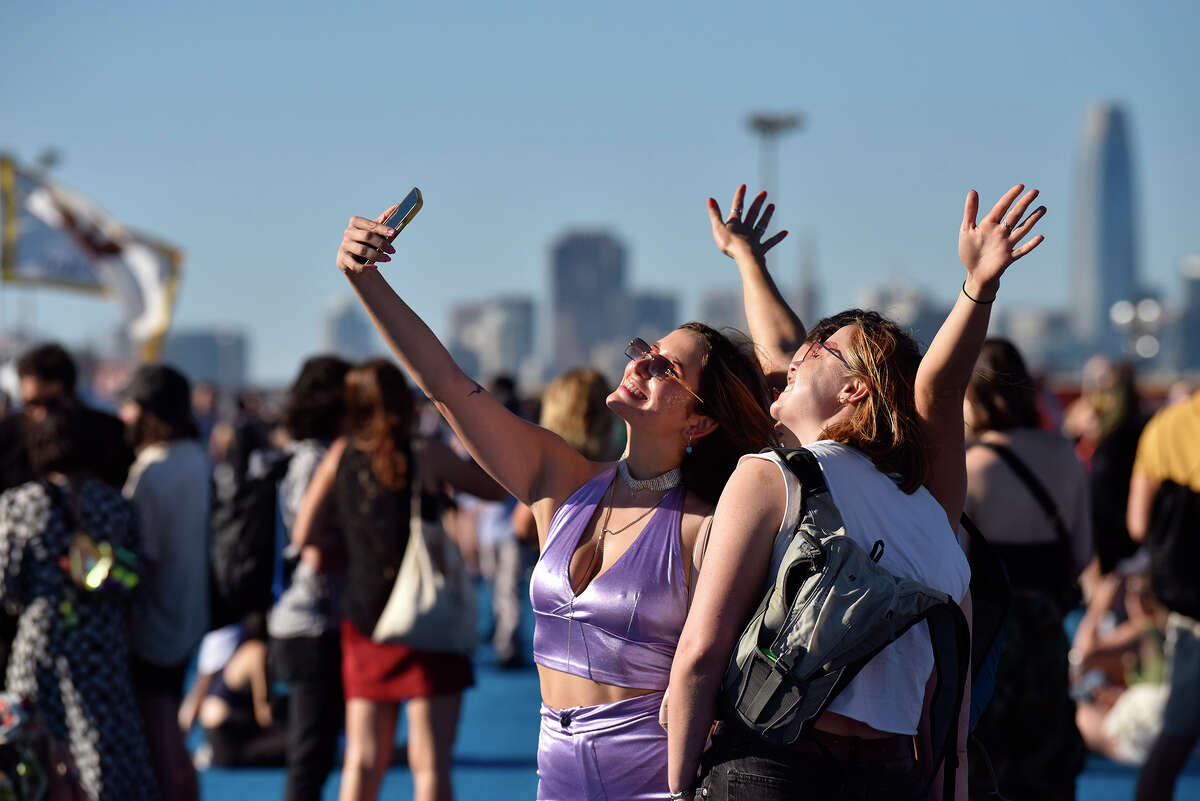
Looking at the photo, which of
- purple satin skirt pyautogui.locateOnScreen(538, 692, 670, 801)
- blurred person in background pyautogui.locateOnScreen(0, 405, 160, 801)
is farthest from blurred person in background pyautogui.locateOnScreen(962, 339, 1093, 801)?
blurred person in background pyautogui.locateOnScreen(0, 405, 160, 801)

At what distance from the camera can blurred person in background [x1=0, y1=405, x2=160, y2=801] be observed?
14.3 feet

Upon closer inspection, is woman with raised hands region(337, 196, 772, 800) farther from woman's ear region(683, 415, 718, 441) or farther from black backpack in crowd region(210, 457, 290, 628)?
black backpack in crowd region(210, 457, 290, 628)

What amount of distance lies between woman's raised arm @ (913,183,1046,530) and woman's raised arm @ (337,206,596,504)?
0.89 meters

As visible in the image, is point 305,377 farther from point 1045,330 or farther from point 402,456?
point 1045,330

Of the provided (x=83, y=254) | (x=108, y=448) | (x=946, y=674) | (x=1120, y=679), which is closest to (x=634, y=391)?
(x=946, y=674)

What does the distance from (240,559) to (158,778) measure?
2.90 ft

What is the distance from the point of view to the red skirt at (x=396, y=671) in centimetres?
453

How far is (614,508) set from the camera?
288 centimetres

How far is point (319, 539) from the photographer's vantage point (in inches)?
194

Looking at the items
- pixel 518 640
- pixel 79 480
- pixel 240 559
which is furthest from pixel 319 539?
pixel 518 640

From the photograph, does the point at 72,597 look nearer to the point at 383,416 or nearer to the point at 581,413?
the point at 383,416

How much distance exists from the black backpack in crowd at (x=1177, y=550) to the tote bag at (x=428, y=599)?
2.65 meters

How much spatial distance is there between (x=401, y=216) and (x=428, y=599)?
2.12 m

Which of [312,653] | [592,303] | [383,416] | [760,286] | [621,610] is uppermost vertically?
[592,303]
